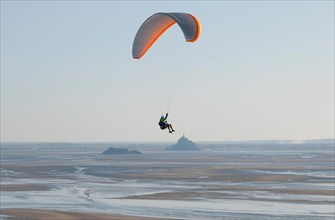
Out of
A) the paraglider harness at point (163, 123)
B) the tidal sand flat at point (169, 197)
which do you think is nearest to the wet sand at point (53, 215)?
the tidal sand flat at point (169, 197)

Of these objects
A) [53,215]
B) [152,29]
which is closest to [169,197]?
[53,215]

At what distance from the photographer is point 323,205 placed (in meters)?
45.2

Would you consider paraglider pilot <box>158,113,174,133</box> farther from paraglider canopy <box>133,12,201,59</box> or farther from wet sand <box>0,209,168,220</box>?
wet sand <box>0,209,168,220</box>

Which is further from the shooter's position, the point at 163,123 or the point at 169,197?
the point at 169,197

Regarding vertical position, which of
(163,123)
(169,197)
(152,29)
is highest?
(152,29)

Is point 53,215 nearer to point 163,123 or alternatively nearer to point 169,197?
point 169,197

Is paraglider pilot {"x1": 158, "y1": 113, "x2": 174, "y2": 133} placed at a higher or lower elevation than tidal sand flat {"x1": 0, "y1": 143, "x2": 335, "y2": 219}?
higher

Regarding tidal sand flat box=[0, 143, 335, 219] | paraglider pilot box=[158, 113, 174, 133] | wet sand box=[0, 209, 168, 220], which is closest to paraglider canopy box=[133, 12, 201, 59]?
paraglider pilot box=[158, 113, 174, 133]

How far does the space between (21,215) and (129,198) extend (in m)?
10.7

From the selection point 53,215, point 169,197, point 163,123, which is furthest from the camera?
point 169,197

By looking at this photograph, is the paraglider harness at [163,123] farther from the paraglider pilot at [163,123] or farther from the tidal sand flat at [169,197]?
the tidal sand flat at [169,197]

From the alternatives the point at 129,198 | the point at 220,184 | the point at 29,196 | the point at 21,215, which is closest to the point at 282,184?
the point at 220,184

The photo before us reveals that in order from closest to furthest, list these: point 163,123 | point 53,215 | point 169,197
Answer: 1. point 163,123
2. point 53,215
3. point 169,197

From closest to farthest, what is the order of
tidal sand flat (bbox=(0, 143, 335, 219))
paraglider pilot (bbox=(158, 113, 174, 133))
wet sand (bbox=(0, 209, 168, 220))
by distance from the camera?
paraglider pilot (bbox=(158, 113, 174, 133)), wet sand (bbox=(0, 209, 168, 220)), tidal sand flat (bbox=(0, 143, 335, 219))
